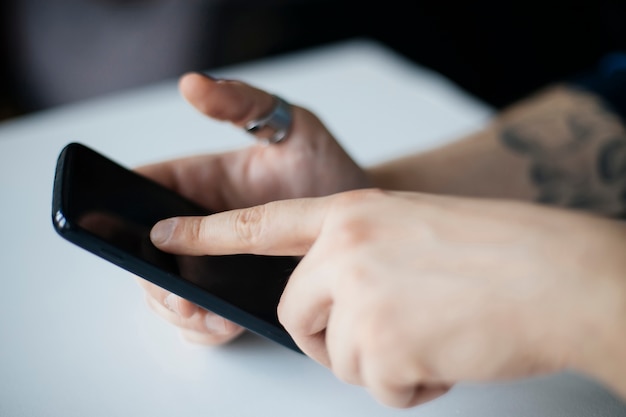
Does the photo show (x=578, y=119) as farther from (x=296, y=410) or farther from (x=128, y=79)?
(x=128, y=79)

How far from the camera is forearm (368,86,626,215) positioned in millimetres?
903

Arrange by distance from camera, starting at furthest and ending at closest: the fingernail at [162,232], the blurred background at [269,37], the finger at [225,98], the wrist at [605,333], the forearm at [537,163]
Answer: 1. the blurred background at [269,37]
2. the forearm at [537,163]
3. the finger at [225,98]
4. the fingernail at [162,232]
5. the wrist at [605,333]

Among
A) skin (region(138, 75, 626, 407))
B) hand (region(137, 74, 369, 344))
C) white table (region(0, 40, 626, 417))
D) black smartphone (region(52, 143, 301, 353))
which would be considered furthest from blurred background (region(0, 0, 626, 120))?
skin (region(138, 75, 626, 407))

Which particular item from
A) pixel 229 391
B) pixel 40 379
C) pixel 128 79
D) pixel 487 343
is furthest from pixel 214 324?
pixel 128 79

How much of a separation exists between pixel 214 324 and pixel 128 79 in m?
1.22

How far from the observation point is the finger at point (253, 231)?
49 centimetres

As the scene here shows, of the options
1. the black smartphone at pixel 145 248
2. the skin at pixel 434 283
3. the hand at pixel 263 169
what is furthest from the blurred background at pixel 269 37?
the skin at pixel 434 283

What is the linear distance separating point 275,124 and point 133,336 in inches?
11.4

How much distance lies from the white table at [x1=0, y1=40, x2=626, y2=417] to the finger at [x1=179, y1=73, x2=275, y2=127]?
0.76 feet

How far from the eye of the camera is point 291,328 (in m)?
0.50

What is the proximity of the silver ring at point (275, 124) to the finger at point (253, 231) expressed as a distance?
210 millimetres

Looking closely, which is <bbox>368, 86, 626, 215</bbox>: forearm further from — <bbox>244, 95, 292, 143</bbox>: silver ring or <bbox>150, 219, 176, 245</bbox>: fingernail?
<bbox>150, 219, 176, 245</bbox>: fingernail

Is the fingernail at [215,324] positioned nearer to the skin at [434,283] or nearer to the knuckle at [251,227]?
the skin at [434,283]

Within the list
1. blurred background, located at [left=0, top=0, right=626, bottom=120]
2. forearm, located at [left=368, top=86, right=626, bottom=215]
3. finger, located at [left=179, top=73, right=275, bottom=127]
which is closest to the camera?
finger, located at [left=179, top=73, right=275, bottom=127]
